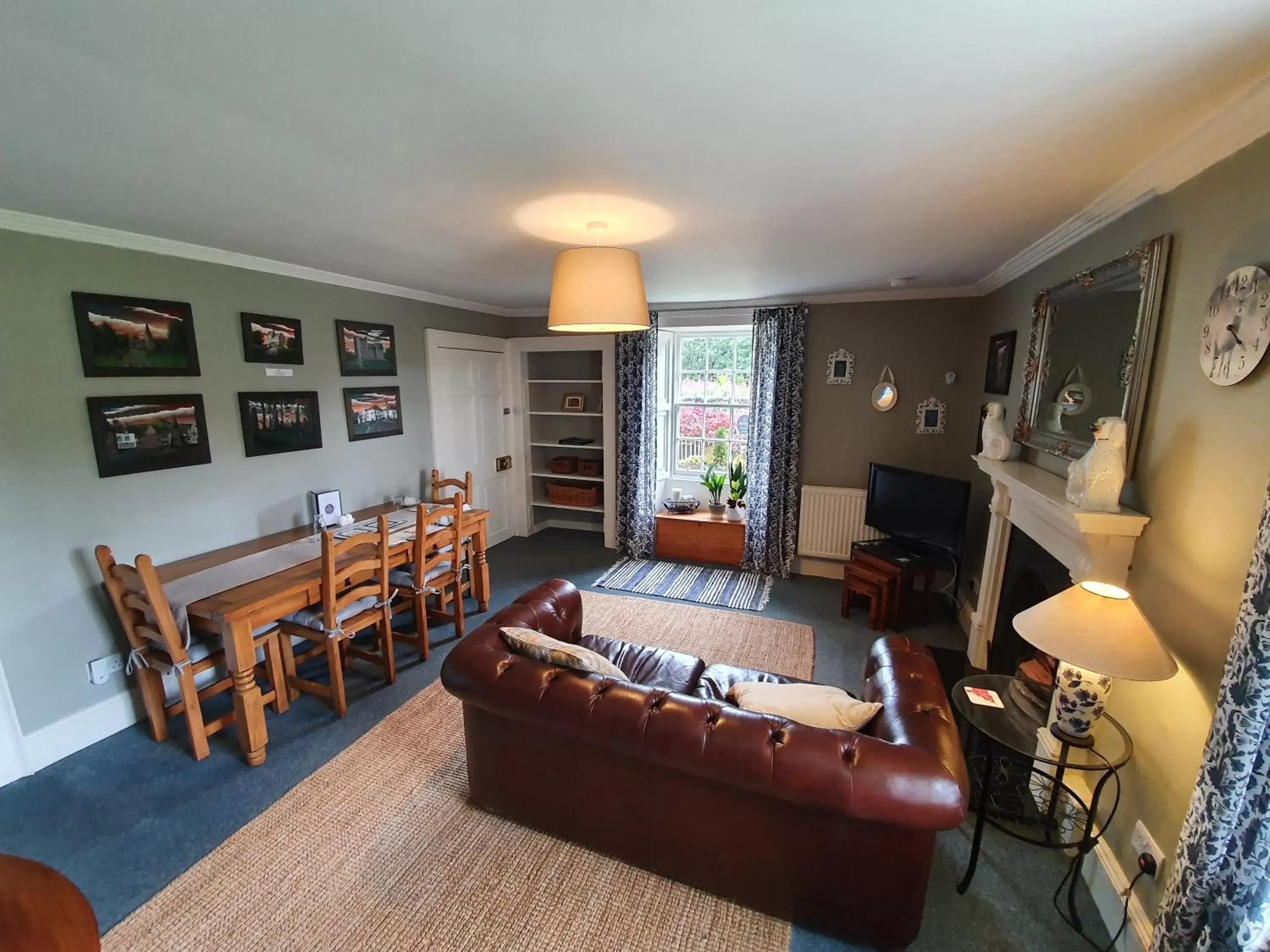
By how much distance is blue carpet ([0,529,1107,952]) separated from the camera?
63.8 inches

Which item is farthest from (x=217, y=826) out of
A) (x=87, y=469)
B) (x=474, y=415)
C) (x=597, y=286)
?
(x=474, y=415)

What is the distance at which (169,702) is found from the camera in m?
2.57

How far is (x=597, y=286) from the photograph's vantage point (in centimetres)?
198

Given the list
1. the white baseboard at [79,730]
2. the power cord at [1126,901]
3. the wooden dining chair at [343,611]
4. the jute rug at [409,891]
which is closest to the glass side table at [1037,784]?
the power cord at [1126,901]

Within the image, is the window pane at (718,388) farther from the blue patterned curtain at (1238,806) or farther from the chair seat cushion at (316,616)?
the blue patterned curtain at (1238,806)

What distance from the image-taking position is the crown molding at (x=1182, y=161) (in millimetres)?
1193

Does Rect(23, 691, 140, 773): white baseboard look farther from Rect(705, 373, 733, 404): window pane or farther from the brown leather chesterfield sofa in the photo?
Rect(705, 373, 733, 404): window pane

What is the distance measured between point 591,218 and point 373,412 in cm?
240

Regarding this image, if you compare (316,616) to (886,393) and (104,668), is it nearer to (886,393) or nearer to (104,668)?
(104,668)

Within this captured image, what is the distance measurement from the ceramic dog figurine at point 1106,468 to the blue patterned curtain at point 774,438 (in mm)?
2566

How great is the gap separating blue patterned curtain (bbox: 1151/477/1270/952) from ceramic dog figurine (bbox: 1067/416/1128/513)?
71 cm

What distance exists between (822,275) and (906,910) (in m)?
3.10

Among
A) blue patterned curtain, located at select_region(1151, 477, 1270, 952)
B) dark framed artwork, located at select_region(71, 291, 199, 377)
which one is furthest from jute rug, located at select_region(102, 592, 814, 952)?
dark framed artwork, located at select_region(71, 291, 199, 377)

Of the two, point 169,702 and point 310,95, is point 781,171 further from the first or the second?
point 169,702
